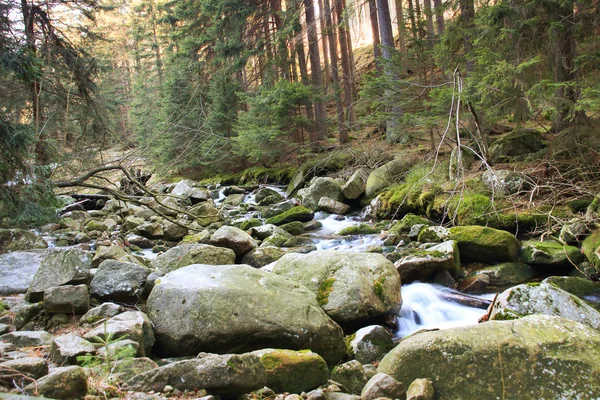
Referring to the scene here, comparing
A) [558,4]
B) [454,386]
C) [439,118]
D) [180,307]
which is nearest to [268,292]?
[180,307]

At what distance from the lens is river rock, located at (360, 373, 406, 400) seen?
288cm

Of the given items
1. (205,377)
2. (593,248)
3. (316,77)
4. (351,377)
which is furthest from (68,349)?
(316,77)

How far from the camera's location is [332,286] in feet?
16.2

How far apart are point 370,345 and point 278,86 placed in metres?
11.8

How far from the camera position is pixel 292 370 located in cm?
312

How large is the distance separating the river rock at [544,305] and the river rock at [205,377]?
283 centimetres

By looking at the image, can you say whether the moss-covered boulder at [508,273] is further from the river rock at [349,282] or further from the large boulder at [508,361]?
the large boulder at [508,361]

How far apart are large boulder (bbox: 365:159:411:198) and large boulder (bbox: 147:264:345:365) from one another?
7575mm

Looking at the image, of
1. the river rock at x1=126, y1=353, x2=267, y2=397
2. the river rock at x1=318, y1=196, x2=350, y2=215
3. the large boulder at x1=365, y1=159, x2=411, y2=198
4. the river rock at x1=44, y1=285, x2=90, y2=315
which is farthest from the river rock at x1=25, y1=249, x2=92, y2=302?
the large boulder at x1=365, y1=159, x2=411, y2=198

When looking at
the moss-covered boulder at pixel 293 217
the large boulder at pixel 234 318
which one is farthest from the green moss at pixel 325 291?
the moss-covered boulder at pixel 293 217

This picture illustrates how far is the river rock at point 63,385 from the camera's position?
2.05m

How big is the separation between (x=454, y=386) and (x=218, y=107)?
58.3 ft

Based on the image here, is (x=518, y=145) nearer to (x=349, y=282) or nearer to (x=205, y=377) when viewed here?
(x=349, y=282)

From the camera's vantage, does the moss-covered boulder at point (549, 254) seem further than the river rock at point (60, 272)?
Yes
